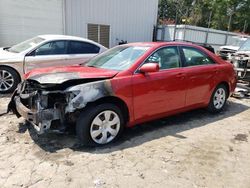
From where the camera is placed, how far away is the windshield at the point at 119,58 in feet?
14.8

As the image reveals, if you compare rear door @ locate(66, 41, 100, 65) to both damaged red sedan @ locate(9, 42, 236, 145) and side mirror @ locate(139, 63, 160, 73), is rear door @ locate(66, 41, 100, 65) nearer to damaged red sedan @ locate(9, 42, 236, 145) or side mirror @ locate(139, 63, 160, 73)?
damaged red sedan @ locate(9, 42, 236, 145)

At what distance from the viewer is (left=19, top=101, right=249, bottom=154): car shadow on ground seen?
4.10 meters

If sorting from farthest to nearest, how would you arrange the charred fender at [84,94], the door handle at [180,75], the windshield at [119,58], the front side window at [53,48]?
the front side window at [53,48] < the door handle at [180,75] < the windshield at [119,58] < the charred fender at [84,94]

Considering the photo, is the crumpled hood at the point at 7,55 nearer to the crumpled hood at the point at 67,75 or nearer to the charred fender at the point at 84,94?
the crumpled hood at the point at 67,75

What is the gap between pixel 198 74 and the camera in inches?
207

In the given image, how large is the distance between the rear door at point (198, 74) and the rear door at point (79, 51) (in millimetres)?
3695

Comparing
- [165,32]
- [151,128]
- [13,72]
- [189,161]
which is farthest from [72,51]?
[165,32]

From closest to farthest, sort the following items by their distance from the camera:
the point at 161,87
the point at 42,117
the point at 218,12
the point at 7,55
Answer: the point at 42,117 < the point at 161,87 < the point at 7,55 < the point at 218,12

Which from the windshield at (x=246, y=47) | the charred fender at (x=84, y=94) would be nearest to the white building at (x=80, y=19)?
the windshield at (x=246, y=47)

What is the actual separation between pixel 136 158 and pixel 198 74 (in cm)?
233

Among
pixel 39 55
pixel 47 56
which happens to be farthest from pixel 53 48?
pixel 39 55

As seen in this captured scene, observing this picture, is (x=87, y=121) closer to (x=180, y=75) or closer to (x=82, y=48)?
(x=180, y=75)

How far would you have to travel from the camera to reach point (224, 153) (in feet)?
13.5

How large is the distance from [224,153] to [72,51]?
17.4 feet
